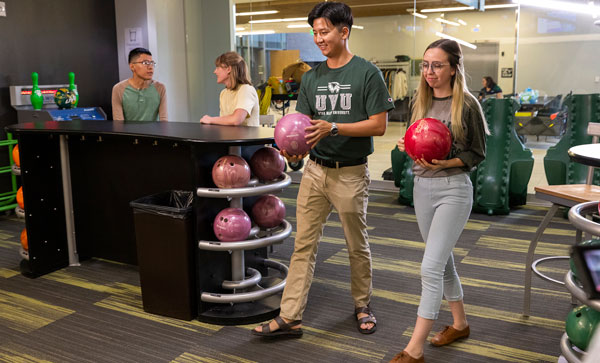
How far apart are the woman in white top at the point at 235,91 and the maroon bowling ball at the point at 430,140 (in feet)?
5.81

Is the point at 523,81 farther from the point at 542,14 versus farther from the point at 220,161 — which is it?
the point at 220,161

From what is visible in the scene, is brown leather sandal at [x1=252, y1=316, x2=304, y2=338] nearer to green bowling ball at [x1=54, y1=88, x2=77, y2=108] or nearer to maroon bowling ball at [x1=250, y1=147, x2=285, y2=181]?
maroon bowling ball at [x1=250, y1=147, x2=285, y2=181]

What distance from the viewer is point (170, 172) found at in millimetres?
3760

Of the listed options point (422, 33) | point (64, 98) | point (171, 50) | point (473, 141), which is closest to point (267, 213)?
point (473, 141)

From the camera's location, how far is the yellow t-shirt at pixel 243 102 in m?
4.04

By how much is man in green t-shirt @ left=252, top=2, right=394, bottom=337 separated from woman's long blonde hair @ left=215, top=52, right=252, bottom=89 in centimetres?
117

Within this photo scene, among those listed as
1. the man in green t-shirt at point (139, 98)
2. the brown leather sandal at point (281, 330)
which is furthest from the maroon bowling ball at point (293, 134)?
the man in green t-shirt at point (139, 98)

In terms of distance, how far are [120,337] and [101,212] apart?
55.1 inches

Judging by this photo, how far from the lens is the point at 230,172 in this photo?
312 centimetres

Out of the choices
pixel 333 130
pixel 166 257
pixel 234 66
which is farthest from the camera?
pixel 234 66

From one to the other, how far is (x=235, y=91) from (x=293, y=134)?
1.55 meters

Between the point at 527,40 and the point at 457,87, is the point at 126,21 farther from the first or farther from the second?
the point at 457,87

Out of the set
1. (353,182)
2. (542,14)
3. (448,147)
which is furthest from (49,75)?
(542,14)

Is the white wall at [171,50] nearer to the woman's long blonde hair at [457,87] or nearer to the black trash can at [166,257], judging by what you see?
the black trash can at [166,257]
